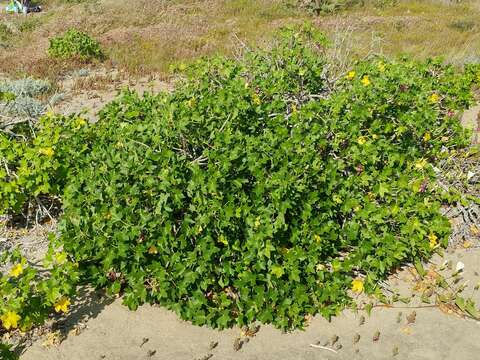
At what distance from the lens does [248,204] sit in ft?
12.6

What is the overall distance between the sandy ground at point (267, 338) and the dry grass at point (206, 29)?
20.0 ft

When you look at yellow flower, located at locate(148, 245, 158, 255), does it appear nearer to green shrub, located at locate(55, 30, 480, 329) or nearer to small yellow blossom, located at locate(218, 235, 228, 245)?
green shrub, located at locate(55, 30, 480, 329)

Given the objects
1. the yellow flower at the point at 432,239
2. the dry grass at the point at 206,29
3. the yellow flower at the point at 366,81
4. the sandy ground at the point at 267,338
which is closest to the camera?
the sandy ground at the point at 267,338

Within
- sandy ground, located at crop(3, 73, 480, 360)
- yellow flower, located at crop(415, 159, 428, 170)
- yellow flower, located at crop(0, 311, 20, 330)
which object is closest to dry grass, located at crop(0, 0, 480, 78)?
yellow flower, located at crop(415, 159, 428, 170)

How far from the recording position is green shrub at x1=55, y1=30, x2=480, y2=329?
3.65 m

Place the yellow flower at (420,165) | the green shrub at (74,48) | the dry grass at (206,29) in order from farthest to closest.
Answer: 1. the dry grass at (206,29)
2. the green shrub at (74,48)
3. the yellow flower at (420,165)

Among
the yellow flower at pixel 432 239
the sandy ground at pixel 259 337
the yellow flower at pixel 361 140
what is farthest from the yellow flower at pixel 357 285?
the yellow flower at pixel 361 140

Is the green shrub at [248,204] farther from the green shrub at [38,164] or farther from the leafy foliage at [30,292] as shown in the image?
the leafy foliage at [30,292]

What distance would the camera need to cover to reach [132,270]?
368cm

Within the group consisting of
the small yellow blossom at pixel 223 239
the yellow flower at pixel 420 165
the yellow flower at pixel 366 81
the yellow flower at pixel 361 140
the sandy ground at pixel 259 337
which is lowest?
the sandy ground at pixel 259 337

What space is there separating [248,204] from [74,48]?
8869 mm

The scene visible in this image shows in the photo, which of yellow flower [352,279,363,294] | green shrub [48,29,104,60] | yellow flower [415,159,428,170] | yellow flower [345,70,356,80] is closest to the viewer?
yellow flower [352,279,363,294]

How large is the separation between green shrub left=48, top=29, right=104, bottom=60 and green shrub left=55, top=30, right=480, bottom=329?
7.04m

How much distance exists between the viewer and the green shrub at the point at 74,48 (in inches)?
438
